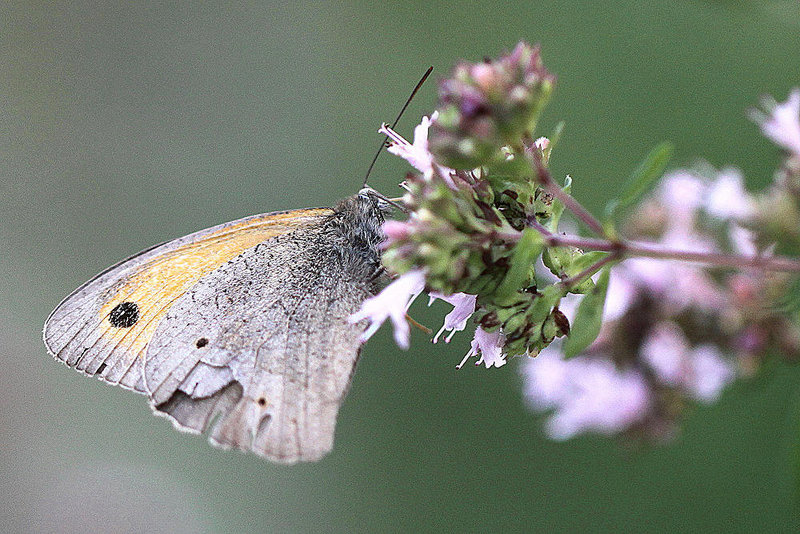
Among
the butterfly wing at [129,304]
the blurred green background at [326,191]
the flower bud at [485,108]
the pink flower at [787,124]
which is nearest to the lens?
the flower bud at [485,108]

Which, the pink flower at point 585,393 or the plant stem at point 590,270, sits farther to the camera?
the pink flower at point 585,393

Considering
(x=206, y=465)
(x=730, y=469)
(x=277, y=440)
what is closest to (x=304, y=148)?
(x=206, y=465)

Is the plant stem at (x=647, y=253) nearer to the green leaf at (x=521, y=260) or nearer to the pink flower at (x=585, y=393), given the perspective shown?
the green leaf at (x=521, y=260)

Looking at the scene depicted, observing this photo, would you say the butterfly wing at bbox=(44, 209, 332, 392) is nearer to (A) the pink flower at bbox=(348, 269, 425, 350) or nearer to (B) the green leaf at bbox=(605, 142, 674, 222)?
(A) the pink flower at bbox=(348, 269, 425, 350)

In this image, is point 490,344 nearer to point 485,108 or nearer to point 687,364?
point 485,108

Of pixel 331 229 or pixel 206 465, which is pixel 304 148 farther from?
pixel 331 229

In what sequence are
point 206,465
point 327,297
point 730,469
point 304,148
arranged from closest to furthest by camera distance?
1. point 327,297
2. point 730,469
3. point 206,465
4. point 304,148

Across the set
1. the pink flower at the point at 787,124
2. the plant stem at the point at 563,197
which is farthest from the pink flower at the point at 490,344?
the pink flower at the point at 787,124
